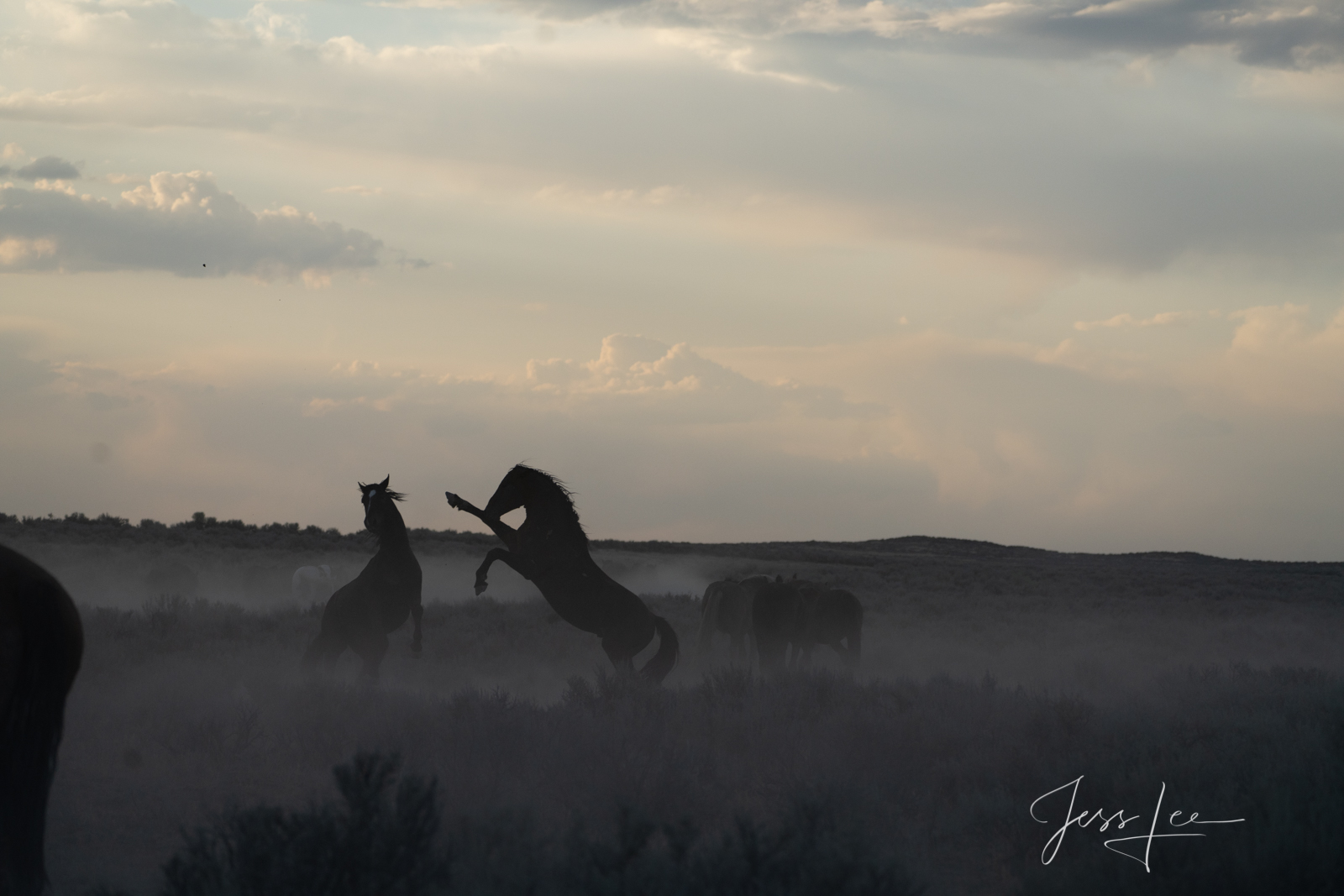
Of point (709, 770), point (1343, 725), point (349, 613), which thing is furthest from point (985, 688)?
point (349, 613)

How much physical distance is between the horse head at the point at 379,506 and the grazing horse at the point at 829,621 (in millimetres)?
6795

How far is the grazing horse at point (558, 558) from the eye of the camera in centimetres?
987

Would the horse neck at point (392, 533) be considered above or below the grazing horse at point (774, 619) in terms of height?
above

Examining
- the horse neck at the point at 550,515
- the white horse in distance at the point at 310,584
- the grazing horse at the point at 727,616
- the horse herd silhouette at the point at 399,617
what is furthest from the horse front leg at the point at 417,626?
the white horse in distance at the point at 310,584

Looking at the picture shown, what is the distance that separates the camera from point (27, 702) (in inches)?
193

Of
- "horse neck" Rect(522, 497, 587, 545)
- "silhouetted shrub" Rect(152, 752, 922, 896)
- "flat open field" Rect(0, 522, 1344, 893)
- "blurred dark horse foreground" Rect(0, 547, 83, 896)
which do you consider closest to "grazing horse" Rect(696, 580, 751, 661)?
"flat open field" Rect(0, 522, 1344, 893)

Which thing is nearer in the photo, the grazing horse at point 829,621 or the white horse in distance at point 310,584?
the grazing horse at point 829,621

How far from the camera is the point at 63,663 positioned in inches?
198

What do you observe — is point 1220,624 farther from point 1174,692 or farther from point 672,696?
point 672,696

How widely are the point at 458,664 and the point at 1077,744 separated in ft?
32.4
